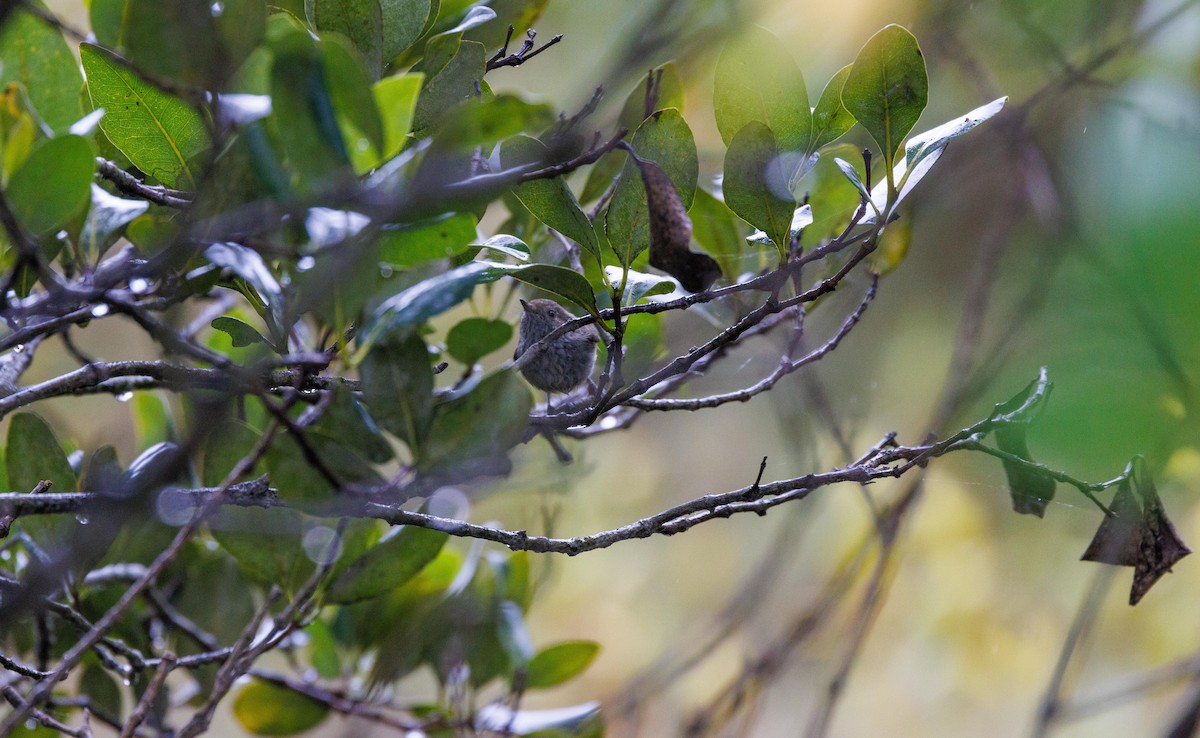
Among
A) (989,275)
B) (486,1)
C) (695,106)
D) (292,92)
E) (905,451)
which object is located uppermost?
(695,106)

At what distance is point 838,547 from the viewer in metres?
2.41

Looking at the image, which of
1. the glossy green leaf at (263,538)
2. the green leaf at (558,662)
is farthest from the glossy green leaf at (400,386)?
the green leaf at (558,662)

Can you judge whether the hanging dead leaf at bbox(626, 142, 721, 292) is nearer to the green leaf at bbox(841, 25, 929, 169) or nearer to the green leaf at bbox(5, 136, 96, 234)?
the green leaf at bbox(841, 25, 929, 169)

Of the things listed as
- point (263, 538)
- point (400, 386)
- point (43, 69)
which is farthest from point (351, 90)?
point (263, 538)

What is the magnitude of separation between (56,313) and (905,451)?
654 mm

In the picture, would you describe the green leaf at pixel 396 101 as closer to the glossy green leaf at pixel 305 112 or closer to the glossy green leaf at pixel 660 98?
the glossy green leaf at pixel 305 112

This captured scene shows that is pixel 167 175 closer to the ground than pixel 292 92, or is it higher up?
higher up

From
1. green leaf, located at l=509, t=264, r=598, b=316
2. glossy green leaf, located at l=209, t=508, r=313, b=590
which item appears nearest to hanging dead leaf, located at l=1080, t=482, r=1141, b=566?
green leaf, located at l=509, t=264, r=598, b=316

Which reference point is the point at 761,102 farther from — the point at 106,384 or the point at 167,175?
the point at 106,384

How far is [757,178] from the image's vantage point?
2.09 feet

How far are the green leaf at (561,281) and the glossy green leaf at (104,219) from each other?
0.28 meters

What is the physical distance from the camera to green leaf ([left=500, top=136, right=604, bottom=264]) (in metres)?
0.62

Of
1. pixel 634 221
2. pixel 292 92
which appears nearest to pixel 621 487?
pixel 634 221

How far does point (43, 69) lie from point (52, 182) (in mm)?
220
